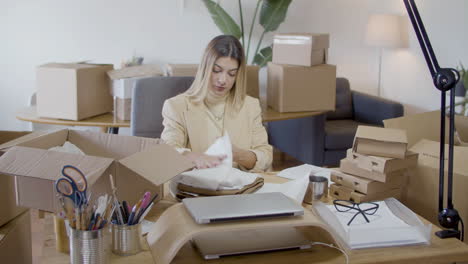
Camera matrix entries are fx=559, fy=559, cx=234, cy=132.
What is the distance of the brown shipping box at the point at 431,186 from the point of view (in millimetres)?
1699

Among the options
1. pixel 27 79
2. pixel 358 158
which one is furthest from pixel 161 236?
pixel 27 79

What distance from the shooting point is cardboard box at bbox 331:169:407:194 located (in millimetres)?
1646

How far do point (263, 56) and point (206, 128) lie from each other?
2.35m

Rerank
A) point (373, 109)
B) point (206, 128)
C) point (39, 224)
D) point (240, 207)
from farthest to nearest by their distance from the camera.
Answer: point (373, 109) → point (39, 224) → point (206, 128) → point (240, 207)

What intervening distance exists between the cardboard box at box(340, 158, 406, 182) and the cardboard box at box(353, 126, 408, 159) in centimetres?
5

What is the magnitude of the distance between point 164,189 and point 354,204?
1.90 feet

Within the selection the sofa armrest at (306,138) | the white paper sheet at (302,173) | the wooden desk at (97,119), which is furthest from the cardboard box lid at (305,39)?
the white paper sheet at (302,173)

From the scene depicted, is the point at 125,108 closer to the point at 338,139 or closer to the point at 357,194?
the point at 338,139

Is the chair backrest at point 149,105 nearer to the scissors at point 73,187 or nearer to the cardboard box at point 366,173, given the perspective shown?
the cardboard box at point 366,173

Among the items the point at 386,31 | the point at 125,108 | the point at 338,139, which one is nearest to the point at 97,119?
Answer: the point at 125,108

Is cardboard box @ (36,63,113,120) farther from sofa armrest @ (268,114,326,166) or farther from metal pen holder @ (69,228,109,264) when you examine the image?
metal pen holder @ (69,228,109,264)

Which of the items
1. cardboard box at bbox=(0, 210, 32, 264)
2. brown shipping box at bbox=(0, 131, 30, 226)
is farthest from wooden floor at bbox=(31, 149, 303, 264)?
brown shipping box at bbox=(0, 131, 30, 226)

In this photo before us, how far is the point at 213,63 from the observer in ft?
7.82

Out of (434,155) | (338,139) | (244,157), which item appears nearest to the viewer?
(434,155)
